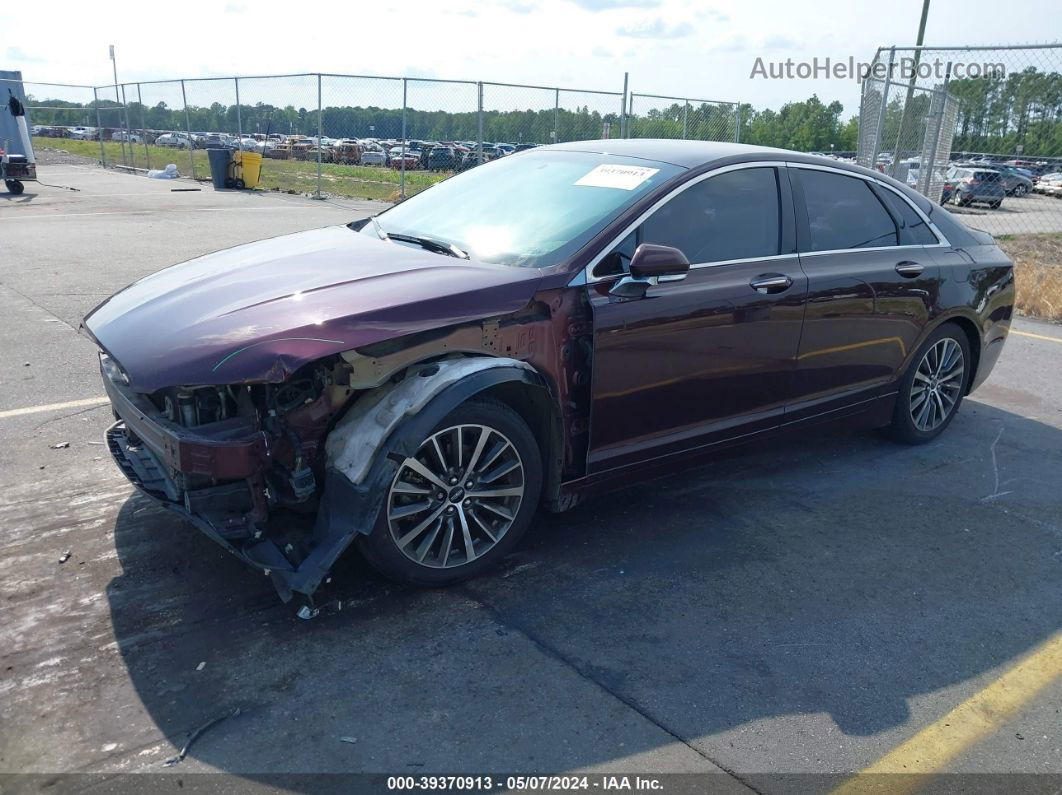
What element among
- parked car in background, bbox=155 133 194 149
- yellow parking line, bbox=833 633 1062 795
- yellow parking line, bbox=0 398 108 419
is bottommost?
yellow parking line, bbox=833 633 1062 795

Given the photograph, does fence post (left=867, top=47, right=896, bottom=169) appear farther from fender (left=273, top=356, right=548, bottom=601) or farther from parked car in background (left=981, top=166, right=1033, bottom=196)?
fender (left=273, top=356, right=548, bottom=601)

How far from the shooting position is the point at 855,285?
15.7 ft

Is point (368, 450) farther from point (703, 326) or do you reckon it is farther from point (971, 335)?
point (971, 335)

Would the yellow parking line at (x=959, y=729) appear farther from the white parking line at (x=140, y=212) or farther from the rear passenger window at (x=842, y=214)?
the white parking line at (x=140, y=212)

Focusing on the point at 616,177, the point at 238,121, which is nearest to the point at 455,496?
the point at 616,177

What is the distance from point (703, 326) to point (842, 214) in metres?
1.38

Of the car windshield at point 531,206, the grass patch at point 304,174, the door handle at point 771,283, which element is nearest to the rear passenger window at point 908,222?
the door handle at point 771,283

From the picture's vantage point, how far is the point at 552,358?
3.70 metres

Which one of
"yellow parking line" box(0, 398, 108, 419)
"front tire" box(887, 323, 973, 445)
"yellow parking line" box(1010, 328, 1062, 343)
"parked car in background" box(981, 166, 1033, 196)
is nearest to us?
"yellow parking line" box(0, 398, 108, 419)

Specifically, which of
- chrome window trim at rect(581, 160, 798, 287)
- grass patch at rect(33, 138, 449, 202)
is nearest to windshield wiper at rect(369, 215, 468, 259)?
chrome window trim at rect(581, 160, 798, 287)

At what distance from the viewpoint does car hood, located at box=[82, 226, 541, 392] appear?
10.2 feet

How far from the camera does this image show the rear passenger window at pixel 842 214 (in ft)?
15.4

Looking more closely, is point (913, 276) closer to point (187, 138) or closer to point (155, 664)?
point (155, 664)

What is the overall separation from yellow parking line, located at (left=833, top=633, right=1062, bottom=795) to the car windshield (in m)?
2.28
